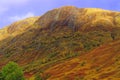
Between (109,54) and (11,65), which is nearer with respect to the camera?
(11,65)

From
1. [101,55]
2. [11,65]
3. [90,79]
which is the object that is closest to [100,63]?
[101,55]

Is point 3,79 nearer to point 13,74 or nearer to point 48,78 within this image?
point 13,74

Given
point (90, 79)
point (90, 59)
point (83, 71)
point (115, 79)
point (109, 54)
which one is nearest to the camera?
point (115, 79)

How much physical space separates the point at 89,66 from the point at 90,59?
19.9 m

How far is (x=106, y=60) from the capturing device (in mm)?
174125

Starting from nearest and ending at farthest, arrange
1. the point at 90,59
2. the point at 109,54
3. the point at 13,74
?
the point at 13,74 → the point at 109,54 → the point at 90,59

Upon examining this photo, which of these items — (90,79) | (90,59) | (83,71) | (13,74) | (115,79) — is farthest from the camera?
(90,59)

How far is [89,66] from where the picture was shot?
17762 centimetres

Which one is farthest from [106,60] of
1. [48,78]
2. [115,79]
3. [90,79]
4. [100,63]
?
[115,79]

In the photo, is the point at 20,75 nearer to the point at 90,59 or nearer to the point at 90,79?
the point at 90,79

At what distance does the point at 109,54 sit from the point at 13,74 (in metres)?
82.4

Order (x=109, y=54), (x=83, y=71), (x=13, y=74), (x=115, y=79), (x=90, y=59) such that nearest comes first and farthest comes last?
1. (x=115, y=79)
2. (x=13, y=74)
3. (x=83, y=71)
4. (x=109, y=54)
5. (x=90, y=59)

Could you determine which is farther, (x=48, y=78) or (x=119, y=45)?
(x=119, y=45)

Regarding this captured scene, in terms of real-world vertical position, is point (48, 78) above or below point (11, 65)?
below
